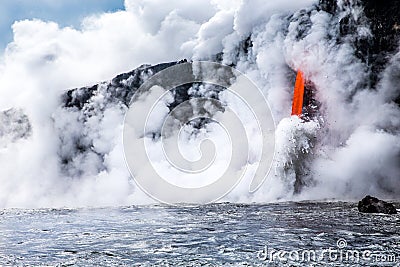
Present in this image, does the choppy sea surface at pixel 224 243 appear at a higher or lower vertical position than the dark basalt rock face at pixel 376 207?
lower

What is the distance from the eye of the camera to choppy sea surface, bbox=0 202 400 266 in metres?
17.7

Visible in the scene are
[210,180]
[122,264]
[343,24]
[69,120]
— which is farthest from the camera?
[69,120]

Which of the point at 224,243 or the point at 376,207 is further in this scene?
Answer: the point at 376,207

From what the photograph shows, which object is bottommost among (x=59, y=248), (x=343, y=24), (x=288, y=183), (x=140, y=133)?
(x=59, y=248)

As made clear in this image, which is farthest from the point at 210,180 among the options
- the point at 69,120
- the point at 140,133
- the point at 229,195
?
the point at 69,120

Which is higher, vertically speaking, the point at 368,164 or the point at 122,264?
the point at 368,164

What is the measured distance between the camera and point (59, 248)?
22.2 m

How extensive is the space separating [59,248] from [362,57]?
52.2 m

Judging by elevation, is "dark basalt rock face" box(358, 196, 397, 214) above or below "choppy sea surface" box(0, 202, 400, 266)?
above

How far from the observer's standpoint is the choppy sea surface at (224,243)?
17.7 meters

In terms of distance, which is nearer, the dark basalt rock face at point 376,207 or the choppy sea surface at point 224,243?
the choppy sea surface at point 224,243

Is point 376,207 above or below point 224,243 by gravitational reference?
above

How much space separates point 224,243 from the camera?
72.0ft

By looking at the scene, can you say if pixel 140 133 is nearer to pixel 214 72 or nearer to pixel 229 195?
pixel 214 72
